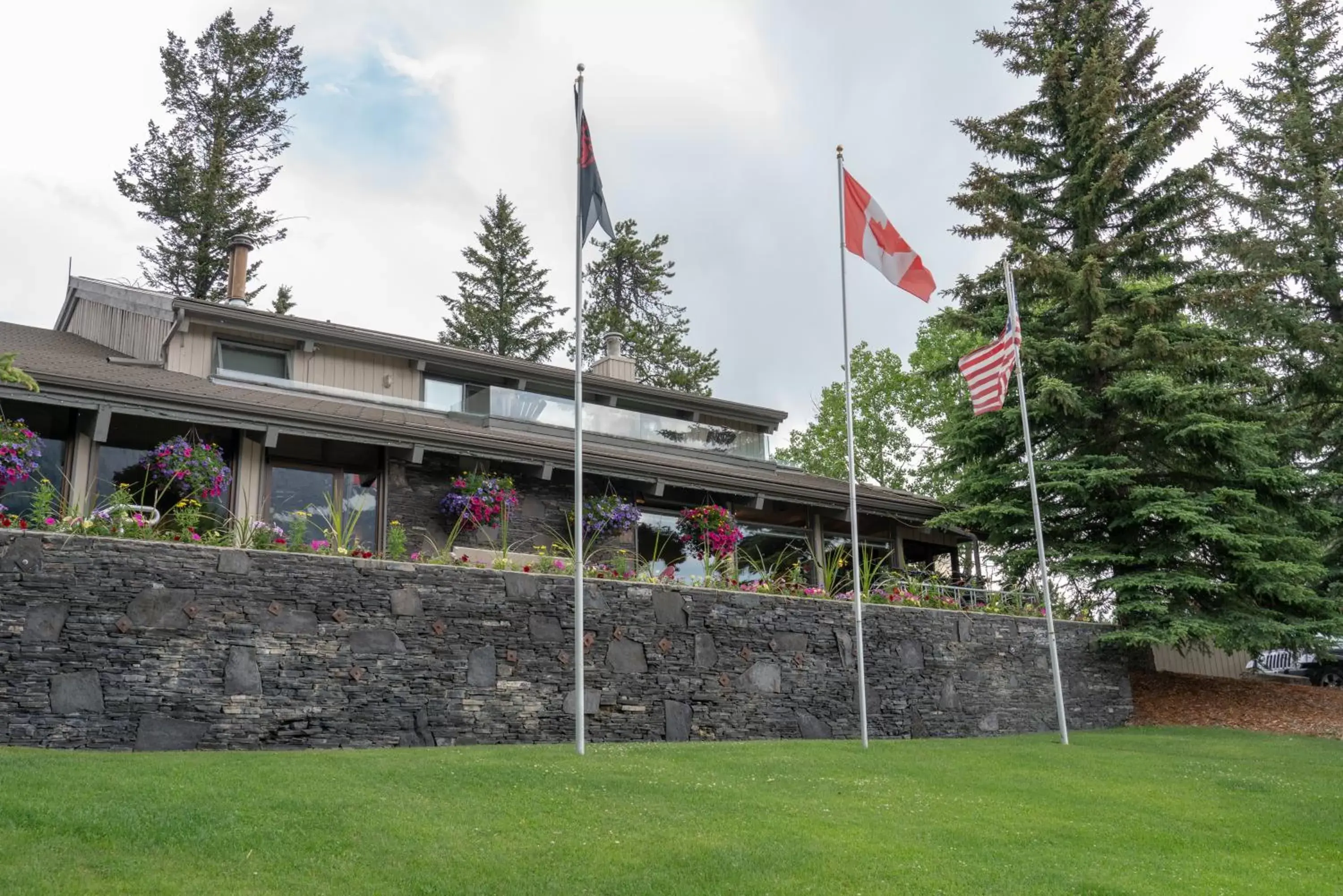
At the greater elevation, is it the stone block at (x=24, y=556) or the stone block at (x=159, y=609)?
the stone block at (x=24, y=556)

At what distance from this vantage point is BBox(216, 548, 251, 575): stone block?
427 inches

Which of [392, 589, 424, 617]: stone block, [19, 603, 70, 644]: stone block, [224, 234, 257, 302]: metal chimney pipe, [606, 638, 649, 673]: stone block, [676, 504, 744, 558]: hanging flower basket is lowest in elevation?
[606, 638, 649, 673]: stone block

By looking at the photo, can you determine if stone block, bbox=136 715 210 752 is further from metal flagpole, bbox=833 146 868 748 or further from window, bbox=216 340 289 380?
window, bbox=216 340 289 380

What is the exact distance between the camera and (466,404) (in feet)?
61.4

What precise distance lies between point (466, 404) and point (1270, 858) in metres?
14.0

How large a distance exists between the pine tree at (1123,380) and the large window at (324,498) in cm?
1036

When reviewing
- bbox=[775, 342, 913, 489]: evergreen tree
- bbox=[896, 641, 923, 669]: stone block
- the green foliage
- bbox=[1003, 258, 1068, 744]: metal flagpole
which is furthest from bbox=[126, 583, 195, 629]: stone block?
bbox=[775, 342, 913, 489]: evergreen tree

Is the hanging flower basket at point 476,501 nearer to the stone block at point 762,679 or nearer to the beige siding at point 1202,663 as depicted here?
the stone block at point 762,679

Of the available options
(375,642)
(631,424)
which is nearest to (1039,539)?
(631,424)

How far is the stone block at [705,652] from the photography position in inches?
530

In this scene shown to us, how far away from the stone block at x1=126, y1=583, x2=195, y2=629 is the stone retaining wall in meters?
0.02

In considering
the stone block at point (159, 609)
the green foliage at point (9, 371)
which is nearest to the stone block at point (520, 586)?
the stone block at point (159, 609)

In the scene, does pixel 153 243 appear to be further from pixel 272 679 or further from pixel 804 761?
pixel 804 761

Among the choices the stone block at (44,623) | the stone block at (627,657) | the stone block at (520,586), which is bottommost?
the stone block at (627,657)
